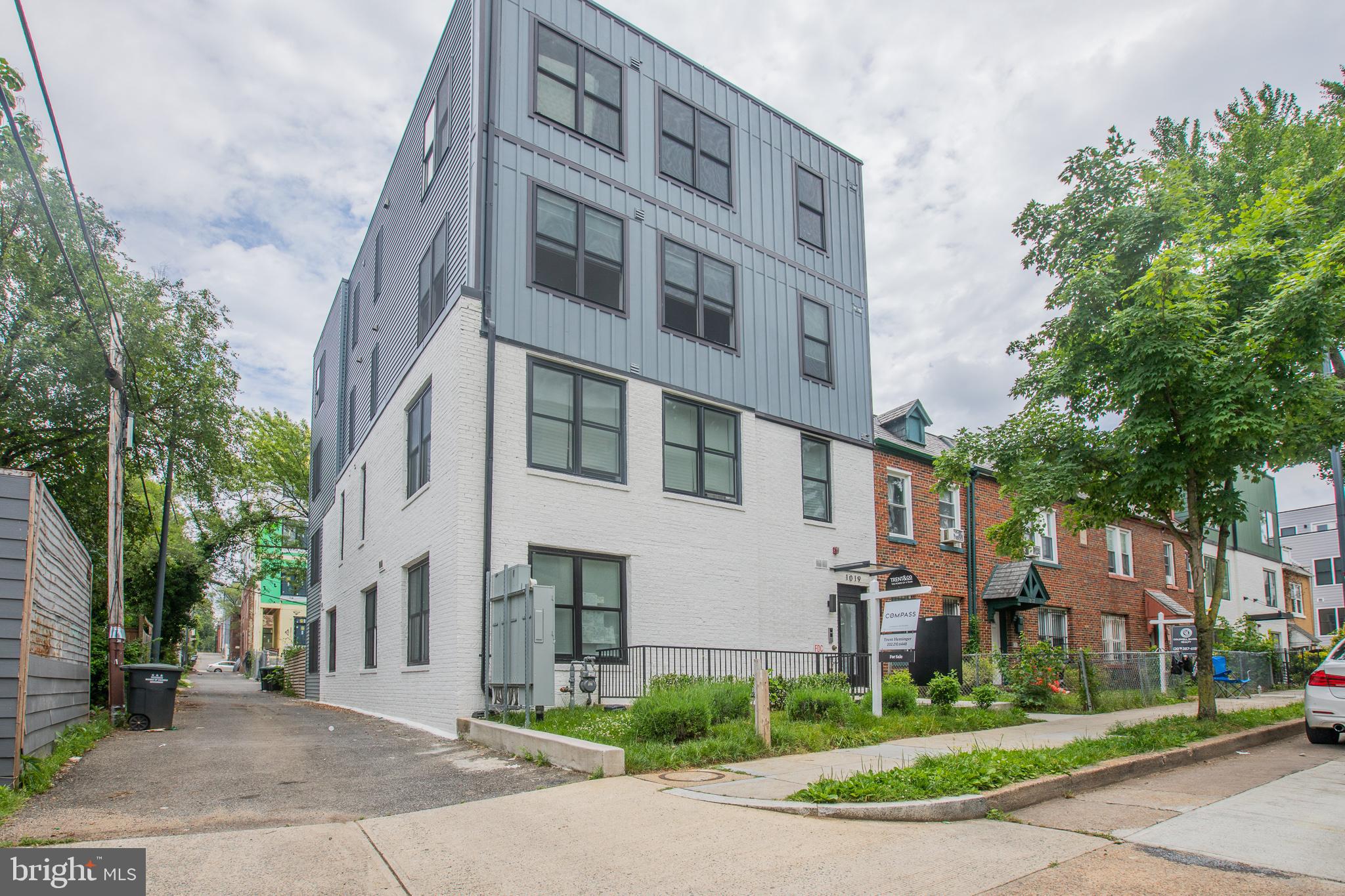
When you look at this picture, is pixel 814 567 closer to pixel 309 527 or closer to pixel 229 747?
pixel 229 747

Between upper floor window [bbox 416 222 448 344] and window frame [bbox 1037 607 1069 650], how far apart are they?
55.9ft

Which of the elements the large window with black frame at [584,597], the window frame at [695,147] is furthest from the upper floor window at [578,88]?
the large window with black frame at [584,597]

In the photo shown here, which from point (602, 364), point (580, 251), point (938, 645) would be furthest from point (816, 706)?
point (580, 251)

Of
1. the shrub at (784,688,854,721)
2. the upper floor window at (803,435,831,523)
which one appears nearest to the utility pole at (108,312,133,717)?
the shrub at (784,688,854,721)

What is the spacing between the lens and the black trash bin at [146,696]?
13.6 m

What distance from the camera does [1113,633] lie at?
1071 inches

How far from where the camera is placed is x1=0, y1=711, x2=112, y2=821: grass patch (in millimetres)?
7035

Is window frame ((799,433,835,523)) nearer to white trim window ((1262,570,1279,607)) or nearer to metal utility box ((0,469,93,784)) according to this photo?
metal utility box ((0,469,93,784))

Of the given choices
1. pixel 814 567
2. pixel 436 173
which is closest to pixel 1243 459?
pixel 814 567

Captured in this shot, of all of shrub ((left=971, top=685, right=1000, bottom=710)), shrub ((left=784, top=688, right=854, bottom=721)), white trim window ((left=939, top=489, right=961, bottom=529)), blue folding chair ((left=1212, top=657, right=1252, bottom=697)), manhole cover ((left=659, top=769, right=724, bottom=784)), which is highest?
white trim window ((left=939, top=489, right=961, bottom=529))

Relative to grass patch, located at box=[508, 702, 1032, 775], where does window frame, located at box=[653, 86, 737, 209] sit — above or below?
above

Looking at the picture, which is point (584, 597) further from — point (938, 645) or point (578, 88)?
point (578, 88)

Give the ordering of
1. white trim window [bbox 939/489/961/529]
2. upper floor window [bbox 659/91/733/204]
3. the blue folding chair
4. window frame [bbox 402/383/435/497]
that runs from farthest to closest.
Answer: white trim window [bbox 939/489/961/529]
the blue folding chair
upper floor window [bbox 659/91/733/204]
window frame [bbox 402/383/435/497]

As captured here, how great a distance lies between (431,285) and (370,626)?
25.9 feet
